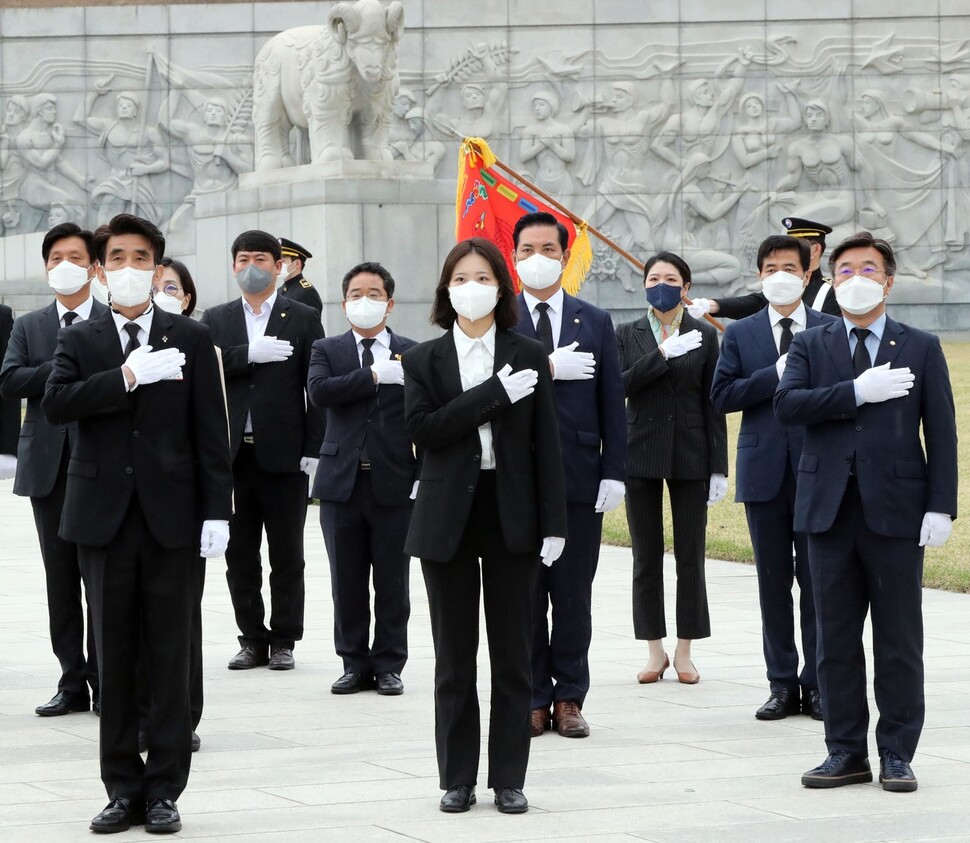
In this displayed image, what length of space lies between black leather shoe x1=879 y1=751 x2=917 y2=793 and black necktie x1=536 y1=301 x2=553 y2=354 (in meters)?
1.98

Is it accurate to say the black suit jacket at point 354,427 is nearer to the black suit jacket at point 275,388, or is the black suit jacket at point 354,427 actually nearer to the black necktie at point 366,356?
the black necktie at point 366,356

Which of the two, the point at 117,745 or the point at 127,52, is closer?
the point at 117,745

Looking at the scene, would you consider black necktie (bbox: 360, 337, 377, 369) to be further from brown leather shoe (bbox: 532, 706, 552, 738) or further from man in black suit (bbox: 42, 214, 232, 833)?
man in black suit (bbox: 42, 214, 232, 833)

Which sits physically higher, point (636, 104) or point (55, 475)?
point (636, 104)

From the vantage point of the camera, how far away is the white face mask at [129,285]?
5.11 meters

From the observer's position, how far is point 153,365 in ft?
16.4

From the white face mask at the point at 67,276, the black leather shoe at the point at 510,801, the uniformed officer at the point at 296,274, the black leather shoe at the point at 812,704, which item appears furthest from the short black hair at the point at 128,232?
the uniformed officer at the point at 296,274

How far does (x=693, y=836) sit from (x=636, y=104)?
25.4 meters

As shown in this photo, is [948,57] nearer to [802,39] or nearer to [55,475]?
[802,39]

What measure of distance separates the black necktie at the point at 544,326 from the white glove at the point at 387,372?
3.37 feet

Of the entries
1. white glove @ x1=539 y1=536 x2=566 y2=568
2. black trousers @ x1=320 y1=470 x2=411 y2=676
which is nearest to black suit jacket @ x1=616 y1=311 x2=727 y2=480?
black trousers @ x1=320 y1=470 x2=411 y2=676

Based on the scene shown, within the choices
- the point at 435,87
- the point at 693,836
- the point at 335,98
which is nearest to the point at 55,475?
the point at 693,836

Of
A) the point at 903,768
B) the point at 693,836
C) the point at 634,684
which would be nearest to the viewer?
the point at 693,836

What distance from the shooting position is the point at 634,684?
7.33 metres
